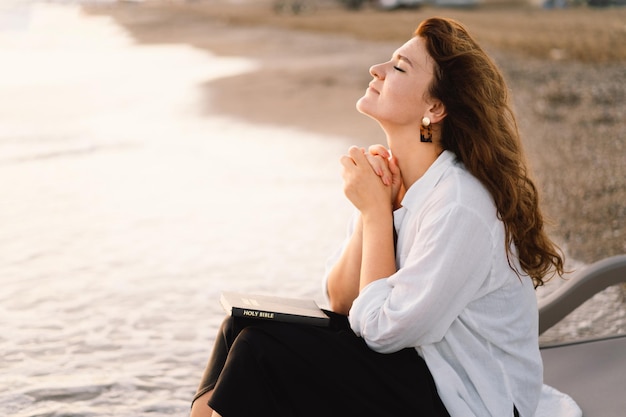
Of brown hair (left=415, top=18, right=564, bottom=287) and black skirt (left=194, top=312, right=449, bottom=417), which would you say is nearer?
black skirt (left=194, top=312, right=449, bottom=417)

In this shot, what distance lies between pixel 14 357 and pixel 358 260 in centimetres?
250

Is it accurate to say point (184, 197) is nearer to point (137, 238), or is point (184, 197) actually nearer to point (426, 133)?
point (137, 238)

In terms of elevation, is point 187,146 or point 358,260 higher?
point 358,260

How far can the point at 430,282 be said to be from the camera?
1.95 m

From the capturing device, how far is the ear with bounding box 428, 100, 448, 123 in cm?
216

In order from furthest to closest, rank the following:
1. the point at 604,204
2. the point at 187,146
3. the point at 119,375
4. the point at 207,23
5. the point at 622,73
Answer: the point at 207,23, the point at 622,73, the point at 187,146, the point at 604,204, the point at 119,375

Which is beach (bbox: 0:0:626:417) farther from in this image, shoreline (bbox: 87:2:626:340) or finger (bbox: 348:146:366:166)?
finger (bbox: 348:146:366:166)

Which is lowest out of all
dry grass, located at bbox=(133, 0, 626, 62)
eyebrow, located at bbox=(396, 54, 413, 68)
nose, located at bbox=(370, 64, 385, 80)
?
dry grass, located at bbox=(133, 0, 626, 62)

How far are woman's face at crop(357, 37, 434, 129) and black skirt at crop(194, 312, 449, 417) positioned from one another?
60 cm

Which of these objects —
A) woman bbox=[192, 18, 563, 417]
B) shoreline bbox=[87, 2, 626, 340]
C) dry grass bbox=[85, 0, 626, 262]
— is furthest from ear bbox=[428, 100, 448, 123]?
shoreline bbox=[87, 2, 626, 340]

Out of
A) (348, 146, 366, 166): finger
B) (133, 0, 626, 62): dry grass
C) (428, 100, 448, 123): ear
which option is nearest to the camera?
(428, 100, 448, 123): ear

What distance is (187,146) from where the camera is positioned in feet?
34.6

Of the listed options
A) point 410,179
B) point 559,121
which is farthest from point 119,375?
point 559,121

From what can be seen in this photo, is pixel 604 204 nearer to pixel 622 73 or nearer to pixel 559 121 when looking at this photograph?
pixel 559 121
